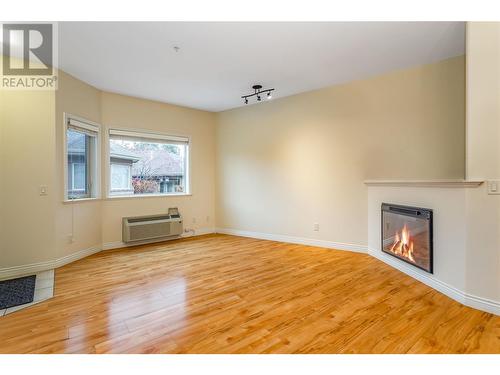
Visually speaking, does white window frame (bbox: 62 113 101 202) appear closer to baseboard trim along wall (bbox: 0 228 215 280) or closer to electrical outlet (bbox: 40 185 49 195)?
electrical outlet (bbox: 40 185 49 195)

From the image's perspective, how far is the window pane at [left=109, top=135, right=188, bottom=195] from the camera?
497 centimetres

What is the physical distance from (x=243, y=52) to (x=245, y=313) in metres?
2.83

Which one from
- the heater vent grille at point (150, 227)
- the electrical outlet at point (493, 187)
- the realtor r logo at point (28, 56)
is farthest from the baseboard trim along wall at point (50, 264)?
the electrical outlet at point (493, 187)

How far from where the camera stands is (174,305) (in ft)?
8.43

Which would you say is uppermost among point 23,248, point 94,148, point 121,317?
point 94,148

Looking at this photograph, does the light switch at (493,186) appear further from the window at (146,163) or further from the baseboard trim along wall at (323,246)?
the window at (146,163)

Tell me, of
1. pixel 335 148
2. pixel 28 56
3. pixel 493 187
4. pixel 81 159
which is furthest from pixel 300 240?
pixel 28 56

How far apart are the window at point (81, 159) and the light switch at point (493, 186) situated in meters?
4.94

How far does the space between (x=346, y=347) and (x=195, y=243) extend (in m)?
3.70

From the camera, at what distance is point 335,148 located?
457 cm
